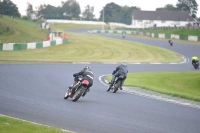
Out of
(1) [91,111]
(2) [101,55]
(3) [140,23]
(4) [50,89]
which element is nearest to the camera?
(1) [91,111]

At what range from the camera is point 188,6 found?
176m

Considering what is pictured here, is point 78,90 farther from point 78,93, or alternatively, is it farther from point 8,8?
point 8,8

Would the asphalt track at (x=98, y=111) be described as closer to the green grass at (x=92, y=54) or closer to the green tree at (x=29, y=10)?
the green grass at (x=92, y=54)

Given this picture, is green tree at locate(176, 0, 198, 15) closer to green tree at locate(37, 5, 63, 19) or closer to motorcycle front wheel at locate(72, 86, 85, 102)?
green tree at locate(37, 5, 63, 19)

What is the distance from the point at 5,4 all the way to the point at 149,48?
20631 mm

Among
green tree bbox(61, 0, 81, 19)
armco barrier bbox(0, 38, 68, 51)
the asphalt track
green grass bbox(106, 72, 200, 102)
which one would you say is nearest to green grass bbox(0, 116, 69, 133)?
the asphalt track

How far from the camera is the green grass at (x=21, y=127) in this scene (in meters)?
9.15

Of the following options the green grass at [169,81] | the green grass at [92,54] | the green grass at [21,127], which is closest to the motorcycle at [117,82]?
the green grass at [169,81]

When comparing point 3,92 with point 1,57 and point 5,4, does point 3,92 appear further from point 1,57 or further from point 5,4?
point 5,4

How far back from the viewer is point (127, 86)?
22.4 meters

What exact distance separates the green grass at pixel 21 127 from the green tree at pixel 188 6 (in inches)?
6737

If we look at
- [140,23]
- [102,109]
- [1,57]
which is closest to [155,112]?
[102,109]

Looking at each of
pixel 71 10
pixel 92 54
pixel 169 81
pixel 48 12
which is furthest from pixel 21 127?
pixel 71 10

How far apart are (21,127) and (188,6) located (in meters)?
173
